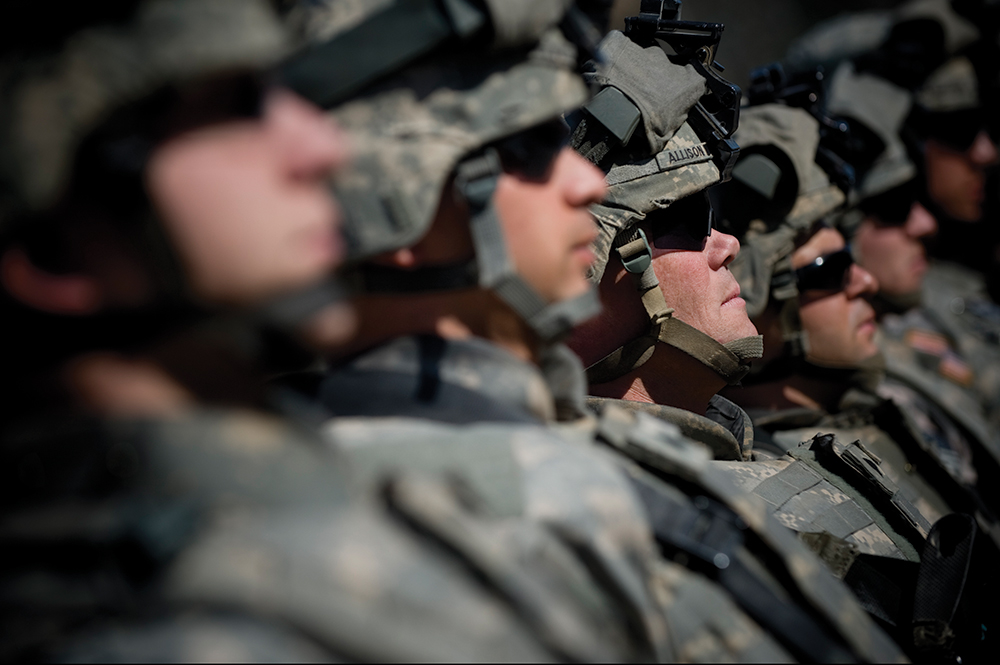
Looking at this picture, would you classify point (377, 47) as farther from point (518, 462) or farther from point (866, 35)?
point (866, 35)

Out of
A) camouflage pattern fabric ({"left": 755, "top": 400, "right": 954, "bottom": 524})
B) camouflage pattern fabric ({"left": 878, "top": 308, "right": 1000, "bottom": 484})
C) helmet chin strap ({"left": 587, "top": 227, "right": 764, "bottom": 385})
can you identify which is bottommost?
camouflage pattern fabric ({"left": 878, "top": 308, "right": 1000, "bottom": 484})

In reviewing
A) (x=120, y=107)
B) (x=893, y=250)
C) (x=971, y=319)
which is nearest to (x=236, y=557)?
(x=120, y=107)

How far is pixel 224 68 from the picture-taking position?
1.13m

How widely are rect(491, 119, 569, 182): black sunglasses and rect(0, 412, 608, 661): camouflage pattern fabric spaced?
741mm

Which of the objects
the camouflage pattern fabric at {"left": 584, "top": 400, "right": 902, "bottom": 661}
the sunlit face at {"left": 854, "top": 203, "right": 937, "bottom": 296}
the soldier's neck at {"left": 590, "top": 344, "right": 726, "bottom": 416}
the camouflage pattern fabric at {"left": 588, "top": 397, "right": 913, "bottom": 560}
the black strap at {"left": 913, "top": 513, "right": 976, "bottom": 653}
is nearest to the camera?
the camouflage pattern fabric at {"left": 584, "top": 400, "right": 902, "bottom": 661}

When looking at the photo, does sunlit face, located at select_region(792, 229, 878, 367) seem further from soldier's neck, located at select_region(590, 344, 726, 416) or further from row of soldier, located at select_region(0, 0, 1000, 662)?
row of soldier, located at select_region(0, 0, 1000, 662)

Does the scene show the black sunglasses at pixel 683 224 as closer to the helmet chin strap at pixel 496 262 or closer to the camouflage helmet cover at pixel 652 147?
the camouflage helmet cover at pixel 652 147

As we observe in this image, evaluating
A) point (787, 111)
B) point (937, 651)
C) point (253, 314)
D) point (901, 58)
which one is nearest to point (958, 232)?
point (901, 58)

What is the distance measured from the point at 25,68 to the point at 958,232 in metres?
7.51

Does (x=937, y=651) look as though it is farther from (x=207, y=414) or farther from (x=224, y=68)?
(x=224, y=68)

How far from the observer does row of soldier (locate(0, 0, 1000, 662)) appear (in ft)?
3.61

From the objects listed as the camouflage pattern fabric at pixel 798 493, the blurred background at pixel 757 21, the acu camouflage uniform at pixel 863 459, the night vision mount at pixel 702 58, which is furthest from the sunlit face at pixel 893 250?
the camouflage pattern fabric at pixel 798 493

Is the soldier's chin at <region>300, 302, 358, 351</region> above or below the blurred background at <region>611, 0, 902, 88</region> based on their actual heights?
above

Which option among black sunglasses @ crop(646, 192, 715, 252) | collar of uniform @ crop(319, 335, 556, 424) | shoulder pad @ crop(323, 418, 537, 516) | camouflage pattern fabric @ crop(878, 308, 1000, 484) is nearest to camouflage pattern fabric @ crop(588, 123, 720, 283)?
black sunglasses @ crop(646, 192, 715, 252)
